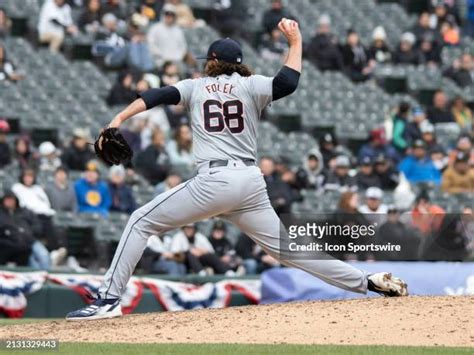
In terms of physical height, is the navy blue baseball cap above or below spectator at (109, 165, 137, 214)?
above

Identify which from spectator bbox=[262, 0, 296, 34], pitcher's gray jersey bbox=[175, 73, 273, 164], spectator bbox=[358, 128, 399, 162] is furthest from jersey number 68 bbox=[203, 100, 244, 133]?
spectator bbox=[262, 0, 296, 34]

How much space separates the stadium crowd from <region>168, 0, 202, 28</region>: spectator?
0.02 m

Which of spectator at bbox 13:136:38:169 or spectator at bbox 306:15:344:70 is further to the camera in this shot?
spectator at bbox 306:15:344:70

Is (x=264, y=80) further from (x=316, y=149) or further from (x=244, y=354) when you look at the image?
(x=316, y=149)

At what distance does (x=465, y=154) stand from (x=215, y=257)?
479 cm

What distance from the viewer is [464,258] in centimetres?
1256

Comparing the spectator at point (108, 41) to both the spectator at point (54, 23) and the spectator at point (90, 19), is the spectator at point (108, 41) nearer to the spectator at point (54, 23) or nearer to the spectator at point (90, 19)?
the spectator at point (90, 19)

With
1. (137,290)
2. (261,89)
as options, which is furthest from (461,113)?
(261,89)

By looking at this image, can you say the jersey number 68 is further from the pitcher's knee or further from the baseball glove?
the pitcher's knee

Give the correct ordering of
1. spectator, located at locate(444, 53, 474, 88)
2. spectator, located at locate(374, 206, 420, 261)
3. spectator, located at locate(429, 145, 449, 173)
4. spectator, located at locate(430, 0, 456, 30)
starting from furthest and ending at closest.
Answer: spectator, located at locate(430, 0, 456, 30), spectator, located at locate(444, 53, 474, 88), spectator, located at locate(429, 145, 449, 173), spectator, located at locate(374, 206, 420, 261)

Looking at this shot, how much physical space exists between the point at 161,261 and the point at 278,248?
5.35m

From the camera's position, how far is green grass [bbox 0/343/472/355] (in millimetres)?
7461

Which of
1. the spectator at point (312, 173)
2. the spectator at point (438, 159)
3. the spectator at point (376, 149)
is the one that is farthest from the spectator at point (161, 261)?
the spectator at point (438, 159)

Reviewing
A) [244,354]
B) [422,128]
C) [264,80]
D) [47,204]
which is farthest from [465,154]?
[244,354]
